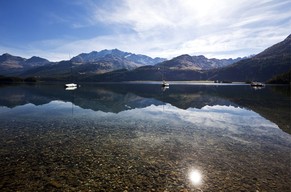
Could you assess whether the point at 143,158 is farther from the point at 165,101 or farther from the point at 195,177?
the point at 165,101

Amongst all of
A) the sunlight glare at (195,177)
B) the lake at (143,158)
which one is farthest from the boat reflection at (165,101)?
the sunlight glare at (195,177)

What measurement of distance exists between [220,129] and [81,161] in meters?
23.5

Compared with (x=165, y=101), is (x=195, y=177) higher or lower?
higher

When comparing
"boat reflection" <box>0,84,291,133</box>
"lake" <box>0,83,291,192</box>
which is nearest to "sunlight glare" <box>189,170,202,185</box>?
"lake" <box>0,83,291,192</box>

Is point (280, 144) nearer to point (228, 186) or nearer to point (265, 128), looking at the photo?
point (265, 128)

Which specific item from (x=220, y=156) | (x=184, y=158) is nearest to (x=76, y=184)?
(x=184, y=158)

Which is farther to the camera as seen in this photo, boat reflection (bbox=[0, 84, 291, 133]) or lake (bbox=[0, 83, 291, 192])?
boat reflection (bbox=[0, 84, 291, 133])

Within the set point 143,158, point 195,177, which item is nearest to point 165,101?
point 143,158

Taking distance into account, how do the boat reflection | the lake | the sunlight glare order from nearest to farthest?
1. the lake
2. the sunlight glare
3. the boat reflection

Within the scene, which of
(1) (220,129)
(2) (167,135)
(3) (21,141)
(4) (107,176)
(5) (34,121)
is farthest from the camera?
(5) (34,121)

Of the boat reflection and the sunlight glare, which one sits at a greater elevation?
the sunlight glare

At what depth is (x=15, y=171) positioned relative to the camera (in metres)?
17.9

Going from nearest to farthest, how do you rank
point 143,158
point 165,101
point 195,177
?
point 195,177, point 143,158, point 165,101

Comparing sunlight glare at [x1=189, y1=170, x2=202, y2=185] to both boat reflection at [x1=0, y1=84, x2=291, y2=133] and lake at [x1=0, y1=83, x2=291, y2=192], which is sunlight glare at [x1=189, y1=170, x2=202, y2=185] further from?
boat reflection at [x1=0, y1=84, x2=291, y2=133]
